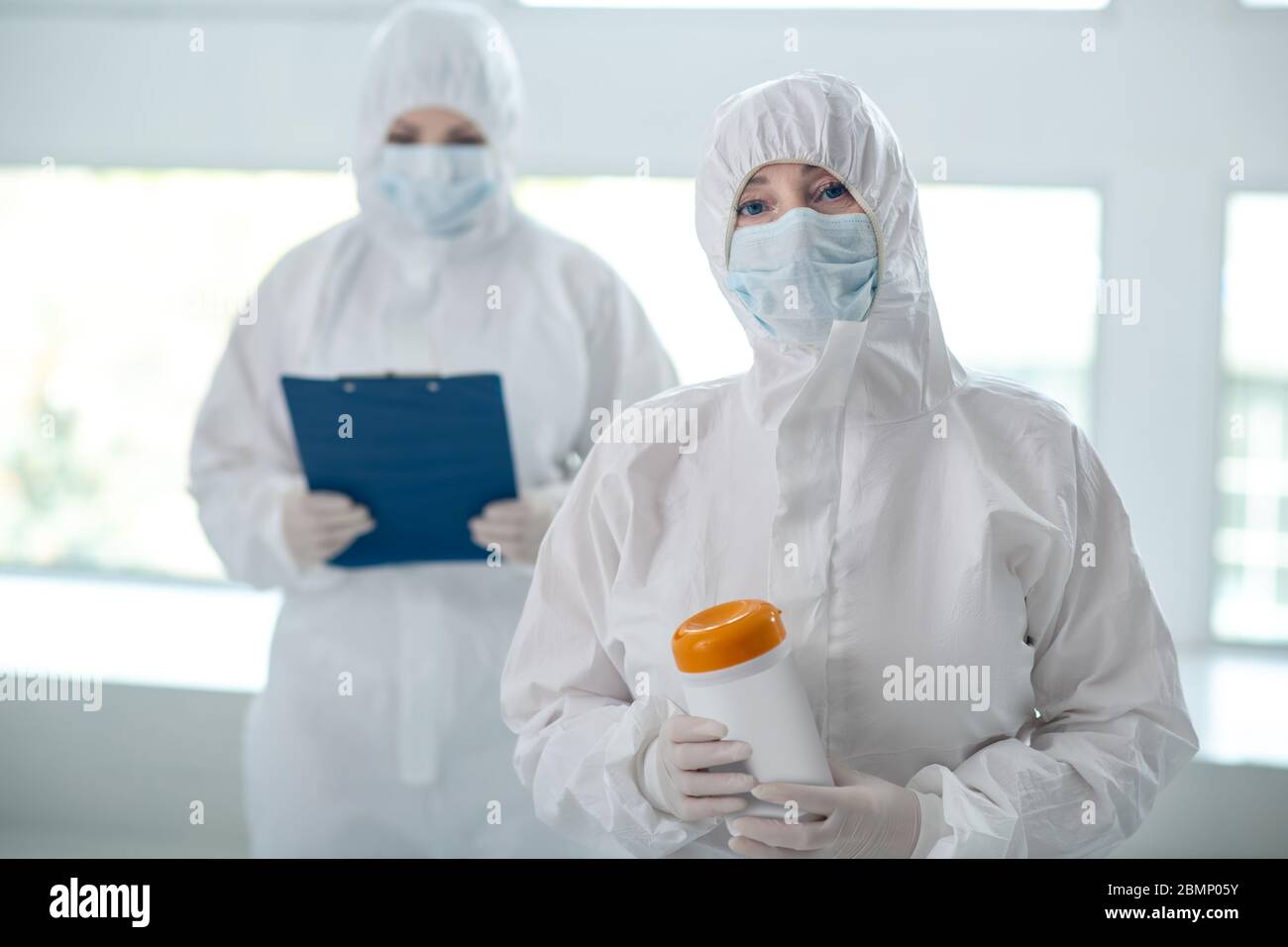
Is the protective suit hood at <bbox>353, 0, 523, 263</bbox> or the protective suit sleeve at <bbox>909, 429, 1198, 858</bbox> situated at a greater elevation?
the protective suit hood at <bbox>353, 0, 523, 263</bbox>

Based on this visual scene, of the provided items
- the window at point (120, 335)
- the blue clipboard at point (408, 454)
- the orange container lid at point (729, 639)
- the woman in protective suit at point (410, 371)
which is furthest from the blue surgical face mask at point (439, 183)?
the window at point (120, 335)

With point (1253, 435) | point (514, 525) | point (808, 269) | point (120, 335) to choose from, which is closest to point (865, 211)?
point (808, 269)

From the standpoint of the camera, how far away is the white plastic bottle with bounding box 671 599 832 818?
86 centimetres

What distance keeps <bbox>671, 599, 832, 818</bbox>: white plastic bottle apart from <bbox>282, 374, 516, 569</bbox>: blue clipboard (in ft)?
2.26

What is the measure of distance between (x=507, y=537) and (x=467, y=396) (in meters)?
0.23

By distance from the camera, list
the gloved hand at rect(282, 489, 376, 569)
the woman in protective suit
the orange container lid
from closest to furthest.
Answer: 1. the orange container lid
2. the gloved hand at rect(282, 489, 376, 569)
3. the woman in protective suit

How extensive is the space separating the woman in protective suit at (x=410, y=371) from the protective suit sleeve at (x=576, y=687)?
53 centimetres

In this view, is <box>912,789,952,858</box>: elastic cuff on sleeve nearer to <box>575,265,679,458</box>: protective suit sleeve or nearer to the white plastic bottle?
the white plastic bottle

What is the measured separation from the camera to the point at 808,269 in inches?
39.8

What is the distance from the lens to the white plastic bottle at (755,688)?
86 cm

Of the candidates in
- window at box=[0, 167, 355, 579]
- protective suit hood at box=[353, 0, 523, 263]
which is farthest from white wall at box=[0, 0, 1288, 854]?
protective suit hood at box=[353, 0, 523, 263]

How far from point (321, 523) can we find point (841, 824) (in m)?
0.97

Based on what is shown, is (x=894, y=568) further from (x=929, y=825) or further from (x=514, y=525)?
(x=514, y=525)

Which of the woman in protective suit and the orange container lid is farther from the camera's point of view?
the woman in protective suit
